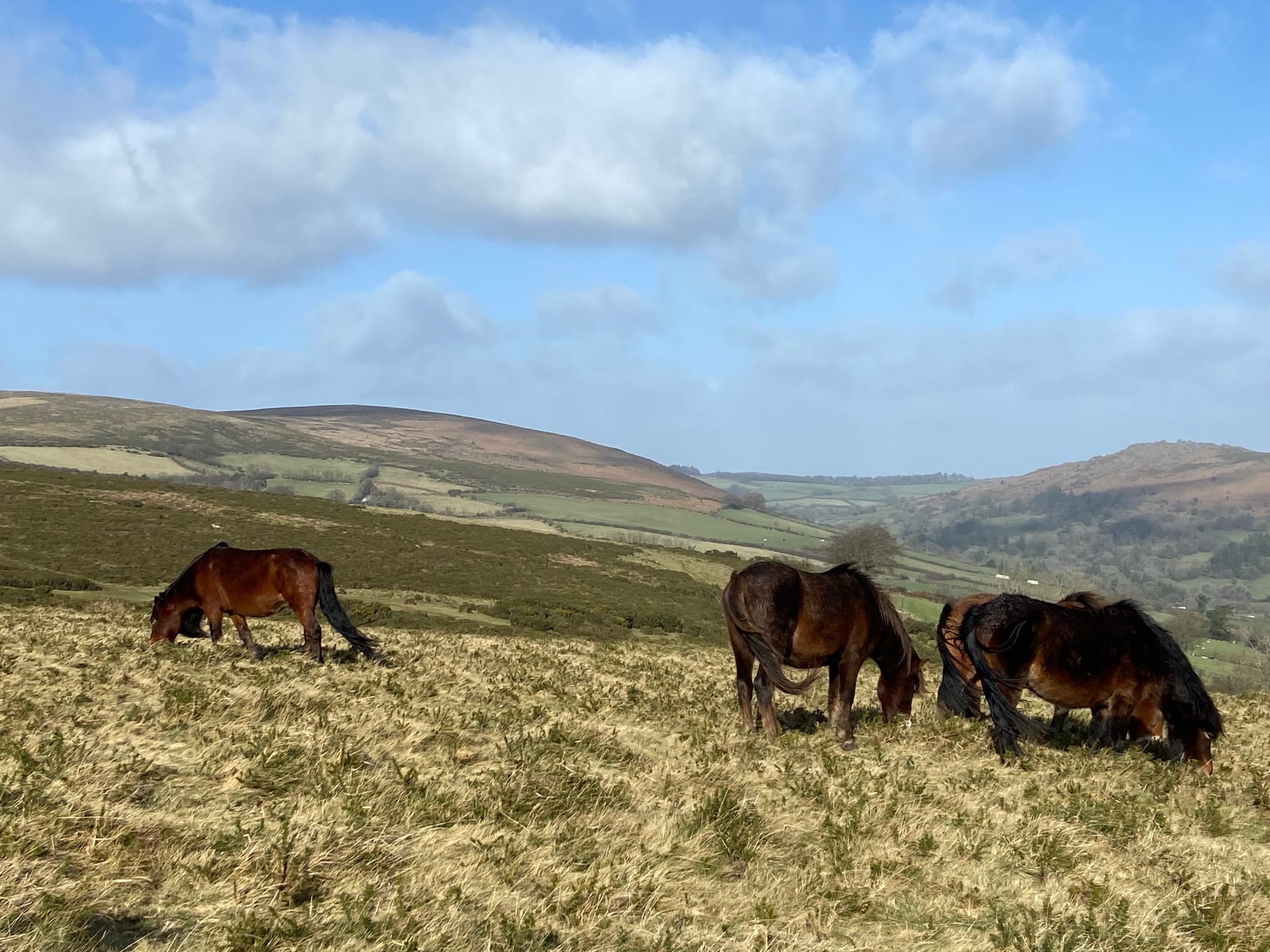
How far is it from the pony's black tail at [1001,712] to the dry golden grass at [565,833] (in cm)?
28

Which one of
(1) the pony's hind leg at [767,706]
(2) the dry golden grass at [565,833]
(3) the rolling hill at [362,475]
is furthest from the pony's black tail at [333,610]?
(3) the rolling hill at [362,475]

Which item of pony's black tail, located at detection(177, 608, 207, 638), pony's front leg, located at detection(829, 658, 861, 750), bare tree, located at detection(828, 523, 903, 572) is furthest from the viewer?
bare tree, located at detection(828, 523, 903, 572)

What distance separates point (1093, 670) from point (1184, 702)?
1.06 meters

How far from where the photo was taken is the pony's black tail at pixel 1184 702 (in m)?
10.3

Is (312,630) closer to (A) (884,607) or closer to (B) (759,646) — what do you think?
(B) (759,646)

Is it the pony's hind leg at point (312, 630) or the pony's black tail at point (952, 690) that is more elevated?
the pony's black tail at point (952, 690)

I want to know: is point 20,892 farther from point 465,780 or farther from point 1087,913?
point 1087,913

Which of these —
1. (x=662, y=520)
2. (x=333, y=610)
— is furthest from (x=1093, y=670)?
(x=662, y=520)

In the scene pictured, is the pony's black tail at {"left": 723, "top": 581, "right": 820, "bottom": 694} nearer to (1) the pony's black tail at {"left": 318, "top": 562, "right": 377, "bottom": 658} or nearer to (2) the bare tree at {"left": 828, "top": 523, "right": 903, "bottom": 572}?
(1) the pony's black tail at {"left": 318, "top": 562, "right": 377, "bottom": 658}

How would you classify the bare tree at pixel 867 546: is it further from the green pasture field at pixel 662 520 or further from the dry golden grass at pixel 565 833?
the dry golden grass at pixel 565 833

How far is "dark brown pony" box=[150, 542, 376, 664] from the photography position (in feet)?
48.6

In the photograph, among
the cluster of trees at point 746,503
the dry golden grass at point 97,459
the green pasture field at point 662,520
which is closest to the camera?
the dry golden grass at point 97,459

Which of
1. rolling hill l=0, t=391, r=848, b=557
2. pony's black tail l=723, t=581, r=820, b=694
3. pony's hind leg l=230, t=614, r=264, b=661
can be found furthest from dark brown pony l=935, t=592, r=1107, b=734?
rolling hill l=0, t=391, r=848, b=557

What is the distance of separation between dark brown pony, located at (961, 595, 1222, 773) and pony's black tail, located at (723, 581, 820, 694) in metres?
2.12
